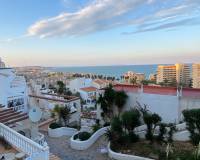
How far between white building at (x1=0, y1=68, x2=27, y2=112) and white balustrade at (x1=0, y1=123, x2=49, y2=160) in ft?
26.7

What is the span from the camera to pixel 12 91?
1930 cm

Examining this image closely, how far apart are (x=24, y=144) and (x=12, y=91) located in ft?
36.6

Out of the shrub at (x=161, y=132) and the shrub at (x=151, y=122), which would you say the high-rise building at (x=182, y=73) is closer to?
the shrub at (x=151, y=122)

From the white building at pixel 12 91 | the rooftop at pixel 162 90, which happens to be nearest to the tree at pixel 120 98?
the rooftop at pixel 162 90

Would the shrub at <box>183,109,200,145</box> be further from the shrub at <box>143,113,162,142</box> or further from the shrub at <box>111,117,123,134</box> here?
the shrub at <box>111,117,123,134</box>

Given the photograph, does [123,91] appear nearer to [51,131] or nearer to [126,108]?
[126,108]

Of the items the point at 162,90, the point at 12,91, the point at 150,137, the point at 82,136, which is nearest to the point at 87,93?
the point at 12,91

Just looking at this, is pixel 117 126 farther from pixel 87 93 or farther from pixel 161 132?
pixel 87 93

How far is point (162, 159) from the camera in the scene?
10867mm

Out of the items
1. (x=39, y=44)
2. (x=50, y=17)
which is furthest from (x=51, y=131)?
(x=39, y=44)

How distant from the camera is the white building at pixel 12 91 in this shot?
60.1ft

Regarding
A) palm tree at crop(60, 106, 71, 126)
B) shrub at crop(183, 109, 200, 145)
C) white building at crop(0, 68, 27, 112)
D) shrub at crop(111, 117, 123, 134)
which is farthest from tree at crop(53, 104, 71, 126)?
shrub at crop(183, 109, 200, 145)

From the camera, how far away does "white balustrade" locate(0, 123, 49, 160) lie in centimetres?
830

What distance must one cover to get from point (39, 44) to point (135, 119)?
70.8ft
